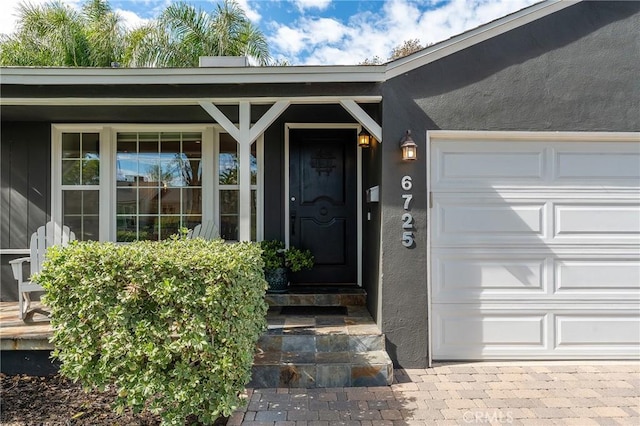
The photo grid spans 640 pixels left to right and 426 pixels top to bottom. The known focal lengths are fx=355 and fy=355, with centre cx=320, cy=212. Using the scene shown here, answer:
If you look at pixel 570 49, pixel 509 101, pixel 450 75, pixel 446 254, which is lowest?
pixel 446 254

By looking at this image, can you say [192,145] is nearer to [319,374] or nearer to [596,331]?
[319,374]

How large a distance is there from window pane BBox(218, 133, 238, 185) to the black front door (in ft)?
2.34

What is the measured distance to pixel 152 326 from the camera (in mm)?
Answer: 2213

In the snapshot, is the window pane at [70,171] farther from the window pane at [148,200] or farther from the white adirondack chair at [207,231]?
the white adirondack chair at [207,231]

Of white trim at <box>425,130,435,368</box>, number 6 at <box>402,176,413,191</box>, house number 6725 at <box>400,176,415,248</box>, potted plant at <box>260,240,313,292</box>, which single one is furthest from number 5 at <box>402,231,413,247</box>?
potted plant at <box>260,240,313,292</box>

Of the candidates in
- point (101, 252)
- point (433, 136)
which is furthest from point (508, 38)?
point (101, 252)

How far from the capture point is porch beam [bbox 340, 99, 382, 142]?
328 centimetres

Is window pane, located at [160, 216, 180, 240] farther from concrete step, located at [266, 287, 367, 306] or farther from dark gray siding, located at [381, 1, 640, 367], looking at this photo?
dark gray siding, located at [381, 1, 640, 367]

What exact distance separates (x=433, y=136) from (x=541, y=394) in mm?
2305

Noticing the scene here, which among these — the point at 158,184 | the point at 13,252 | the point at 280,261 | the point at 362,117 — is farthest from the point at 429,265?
the point at 13,252

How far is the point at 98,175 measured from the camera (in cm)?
439

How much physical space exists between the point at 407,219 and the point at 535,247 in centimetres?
130

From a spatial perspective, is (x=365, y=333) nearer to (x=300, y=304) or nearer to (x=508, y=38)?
(x=300, y=304)

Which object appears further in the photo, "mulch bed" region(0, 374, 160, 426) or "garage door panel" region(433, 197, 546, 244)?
"garage door panel" region(433, 197, 546, 244)
